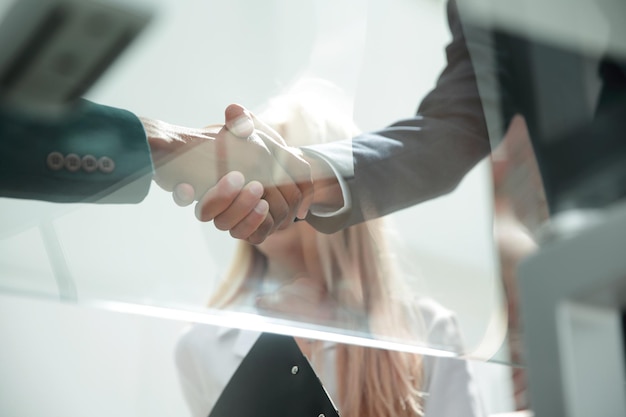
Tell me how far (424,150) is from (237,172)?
0.68 ft

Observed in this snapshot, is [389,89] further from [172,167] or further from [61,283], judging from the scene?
[61,283]

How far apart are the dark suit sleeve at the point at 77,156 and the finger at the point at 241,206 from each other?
74mm

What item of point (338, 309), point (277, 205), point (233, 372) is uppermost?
point (277, 205)

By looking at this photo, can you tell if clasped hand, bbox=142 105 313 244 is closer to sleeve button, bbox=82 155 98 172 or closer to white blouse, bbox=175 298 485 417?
sleeve button, bbox=82 155 98 172

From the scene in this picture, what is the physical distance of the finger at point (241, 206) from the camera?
649 mm

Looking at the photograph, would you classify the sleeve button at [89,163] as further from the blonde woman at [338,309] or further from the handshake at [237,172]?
the blonde woman at [338,309]

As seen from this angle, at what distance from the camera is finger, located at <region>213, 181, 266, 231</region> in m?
0.65

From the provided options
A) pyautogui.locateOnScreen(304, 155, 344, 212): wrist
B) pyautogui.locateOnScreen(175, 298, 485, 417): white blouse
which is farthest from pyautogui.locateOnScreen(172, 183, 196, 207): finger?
pyautogui.locateOnScreen(175, 298, 485, 417): white blouse

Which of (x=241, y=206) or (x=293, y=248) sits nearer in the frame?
(x=241, y=206)

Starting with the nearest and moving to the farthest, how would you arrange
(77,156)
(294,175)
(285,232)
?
(77,156)
(294,175)
(285,232)

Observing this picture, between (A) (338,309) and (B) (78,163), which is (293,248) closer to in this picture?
(A) (338,309)

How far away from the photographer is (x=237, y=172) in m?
0.64

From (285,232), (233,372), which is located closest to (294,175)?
(285,232)

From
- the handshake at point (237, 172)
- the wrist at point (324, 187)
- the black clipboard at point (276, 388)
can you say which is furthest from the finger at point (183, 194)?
the black clipboard at point (276, 388)
